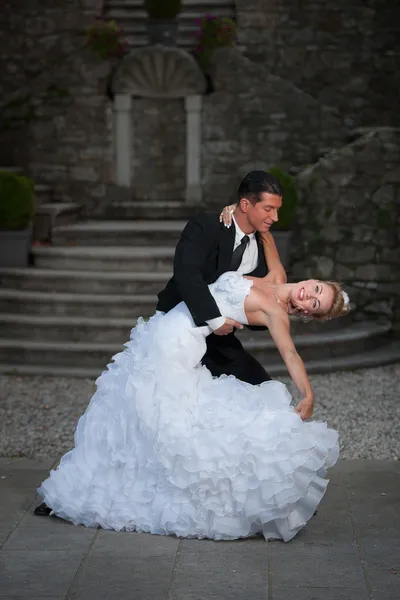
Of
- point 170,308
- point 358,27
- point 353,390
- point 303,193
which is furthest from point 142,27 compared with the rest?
point 170,308

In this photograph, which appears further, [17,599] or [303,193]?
[303,193]

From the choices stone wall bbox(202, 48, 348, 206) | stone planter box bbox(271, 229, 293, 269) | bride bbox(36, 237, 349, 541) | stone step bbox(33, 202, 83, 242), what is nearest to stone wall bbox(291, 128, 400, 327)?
stone planter box bbox(271, 229, 293, 269)

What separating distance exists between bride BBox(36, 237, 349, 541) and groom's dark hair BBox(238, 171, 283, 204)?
1.44 ft

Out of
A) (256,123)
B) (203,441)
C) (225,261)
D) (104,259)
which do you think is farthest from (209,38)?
(203,441)

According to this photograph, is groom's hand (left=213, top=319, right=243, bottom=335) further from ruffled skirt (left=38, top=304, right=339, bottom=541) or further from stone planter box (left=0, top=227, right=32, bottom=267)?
stone planter box (left=0, top=227, right=32, bottom=267)

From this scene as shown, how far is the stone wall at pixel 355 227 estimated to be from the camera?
10.7 meters

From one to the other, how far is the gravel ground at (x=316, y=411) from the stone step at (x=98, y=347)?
0.35 metres

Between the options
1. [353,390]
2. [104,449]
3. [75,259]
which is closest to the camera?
[104,449]

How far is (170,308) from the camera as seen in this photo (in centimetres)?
543

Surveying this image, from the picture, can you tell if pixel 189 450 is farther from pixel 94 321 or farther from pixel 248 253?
pixel 94 321

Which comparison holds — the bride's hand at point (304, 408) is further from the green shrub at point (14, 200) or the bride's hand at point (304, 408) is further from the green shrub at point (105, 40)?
the green shrub at point (105, 40)

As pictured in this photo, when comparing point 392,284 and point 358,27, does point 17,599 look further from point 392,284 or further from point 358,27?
point 358,27

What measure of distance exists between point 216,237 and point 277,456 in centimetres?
119

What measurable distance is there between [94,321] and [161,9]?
568 centimetres
